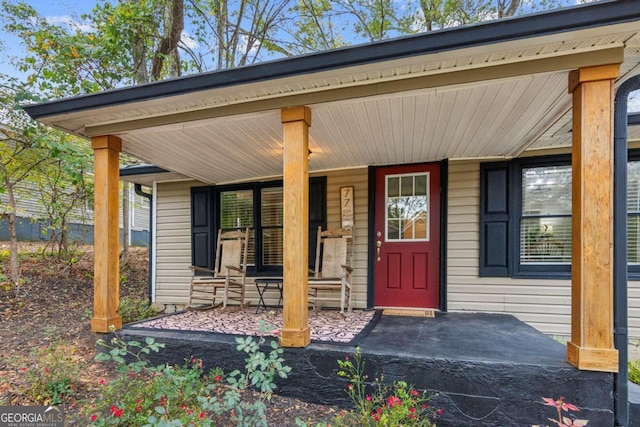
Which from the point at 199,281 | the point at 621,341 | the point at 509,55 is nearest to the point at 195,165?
the point at 199,281

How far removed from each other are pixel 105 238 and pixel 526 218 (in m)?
4.42

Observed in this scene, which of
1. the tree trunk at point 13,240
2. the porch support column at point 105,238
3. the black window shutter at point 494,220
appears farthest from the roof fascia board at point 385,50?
the tree trunk at point 13,240

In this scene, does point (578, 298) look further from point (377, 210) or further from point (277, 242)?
point (277, 242)

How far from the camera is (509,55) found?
6.57 feet

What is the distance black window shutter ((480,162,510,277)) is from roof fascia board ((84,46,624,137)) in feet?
6.38

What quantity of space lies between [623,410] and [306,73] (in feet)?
9.20

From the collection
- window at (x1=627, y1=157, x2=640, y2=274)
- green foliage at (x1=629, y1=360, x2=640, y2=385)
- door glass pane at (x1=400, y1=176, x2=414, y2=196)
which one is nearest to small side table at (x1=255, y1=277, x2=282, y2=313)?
door glass pane at (x1=400, y1=176, x2=414, y2=196)

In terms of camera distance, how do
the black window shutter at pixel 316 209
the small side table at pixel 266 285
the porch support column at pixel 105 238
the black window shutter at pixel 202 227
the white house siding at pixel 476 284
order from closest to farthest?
the porch support column at pixel 105 238
the white house siding at pixel 476 284
the small side table at pixel 266 285
the black window shutter at pixel 316 209
the black window shutter at pixel 202 227

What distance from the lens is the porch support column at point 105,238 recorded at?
306 centimetres

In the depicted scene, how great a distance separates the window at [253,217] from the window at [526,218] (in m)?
2.05

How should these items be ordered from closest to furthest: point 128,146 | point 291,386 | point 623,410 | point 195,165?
point 623,410
point 291,386
point 128,146
point 195,165

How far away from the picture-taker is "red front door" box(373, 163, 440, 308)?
4.01 meters

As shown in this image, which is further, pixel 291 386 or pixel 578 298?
pixel 291 386

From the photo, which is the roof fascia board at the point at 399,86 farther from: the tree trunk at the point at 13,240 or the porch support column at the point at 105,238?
the tree trunk at the point at 13,240
